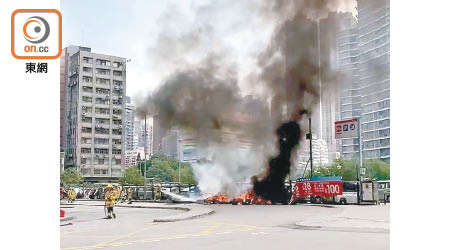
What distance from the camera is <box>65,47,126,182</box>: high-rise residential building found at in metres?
10.6

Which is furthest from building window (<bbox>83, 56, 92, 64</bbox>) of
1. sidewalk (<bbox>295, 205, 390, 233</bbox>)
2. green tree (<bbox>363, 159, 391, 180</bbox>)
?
green tree (<bbox>363, 159, 391, 180</bbox>)

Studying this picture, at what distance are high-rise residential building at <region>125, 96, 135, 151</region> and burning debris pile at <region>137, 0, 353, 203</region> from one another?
132 inches

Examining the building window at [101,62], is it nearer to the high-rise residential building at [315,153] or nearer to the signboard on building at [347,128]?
the signboard on building at [347,128]

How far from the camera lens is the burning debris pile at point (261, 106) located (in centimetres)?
1878

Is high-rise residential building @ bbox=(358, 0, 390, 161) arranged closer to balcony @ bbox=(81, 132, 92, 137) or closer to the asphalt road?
the asphalt road

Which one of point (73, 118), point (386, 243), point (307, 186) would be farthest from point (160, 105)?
point (386, 243)

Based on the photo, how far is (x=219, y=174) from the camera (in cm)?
2048

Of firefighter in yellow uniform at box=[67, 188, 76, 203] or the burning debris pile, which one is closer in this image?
firefighter in yellow uniform at box=[67, 188, 76, 203]

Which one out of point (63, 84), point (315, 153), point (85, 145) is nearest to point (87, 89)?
point (85, 145)

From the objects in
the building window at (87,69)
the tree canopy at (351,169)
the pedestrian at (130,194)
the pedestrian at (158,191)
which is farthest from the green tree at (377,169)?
the building window at (87,69)

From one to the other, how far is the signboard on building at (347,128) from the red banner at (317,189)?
82.3 inches

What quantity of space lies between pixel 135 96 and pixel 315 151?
25.4 feet

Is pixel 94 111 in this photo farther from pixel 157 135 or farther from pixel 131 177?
pixel 157 135
